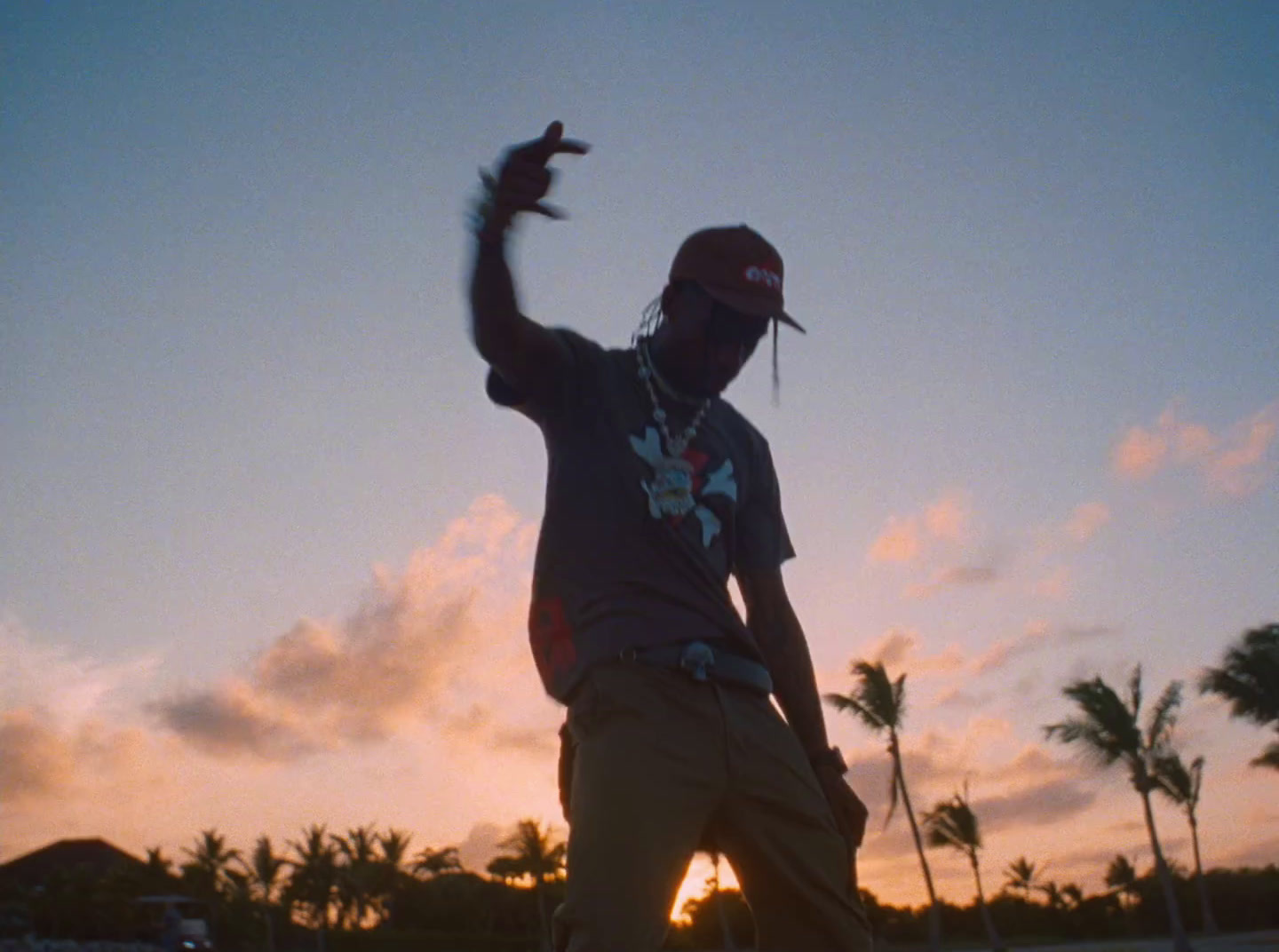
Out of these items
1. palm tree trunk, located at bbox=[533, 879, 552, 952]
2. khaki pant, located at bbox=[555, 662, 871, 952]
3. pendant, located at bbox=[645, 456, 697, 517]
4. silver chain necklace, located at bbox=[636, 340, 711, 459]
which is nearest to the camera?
khaki pant, located at bbox=[555, 662, 871, 952]

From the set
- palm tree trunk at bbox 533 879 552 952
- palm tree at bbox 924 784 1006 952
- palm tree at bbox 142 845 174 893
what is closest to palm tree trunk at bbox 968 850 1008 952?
palm tree at bbox 924 784 1006 952

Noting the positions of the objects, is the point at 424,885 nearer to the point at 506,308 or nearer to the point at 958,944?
the point at 958,944

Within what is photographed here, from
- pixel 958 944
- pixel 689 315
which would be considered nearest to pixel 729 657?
pixel 689 315

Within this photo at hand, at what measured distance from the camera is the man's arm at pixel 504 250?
2383 millimetres

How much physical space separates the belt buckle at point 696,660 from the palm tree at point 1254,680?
35.2 m

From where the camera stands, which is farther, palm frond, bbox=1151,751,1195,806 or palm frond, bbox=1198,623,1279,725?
palm frond, bbox=1151,751,1195,806

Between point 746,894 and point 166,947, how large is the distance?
106 ft

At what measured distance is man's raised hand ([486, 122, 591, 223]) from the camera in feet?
7.80

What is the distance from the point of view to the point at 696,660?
2504 mm

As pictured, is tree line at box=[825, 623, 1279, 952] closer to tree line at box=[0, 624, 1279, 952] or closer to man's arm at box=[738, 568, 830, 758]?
tree line at box=[0, 624, 1279, 952]

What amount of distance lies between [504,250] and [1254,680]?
36.2 metres

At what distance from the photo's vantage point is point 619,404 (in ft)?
9.05

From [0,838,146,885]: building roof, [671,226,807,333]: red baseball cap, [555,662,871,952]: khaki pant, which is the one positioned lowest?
[555,662,871,952]: khaki pant

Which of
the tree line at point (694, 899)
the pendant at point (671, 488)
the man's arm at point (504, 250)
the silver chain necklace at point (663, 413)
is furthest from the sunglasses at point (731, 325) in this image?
the tree line at point (694, 899)
